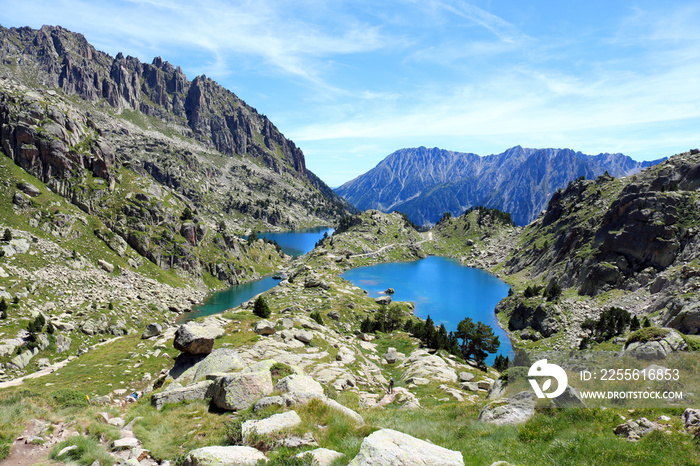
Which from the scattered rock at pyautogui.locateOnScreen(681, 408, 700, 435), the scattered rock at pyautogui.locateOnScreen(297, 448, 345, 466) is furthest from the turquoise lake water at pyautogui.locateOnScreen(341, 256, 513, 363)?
the scattered rock at pyautogui.locateOnScreen(297, 448, 345, 466)

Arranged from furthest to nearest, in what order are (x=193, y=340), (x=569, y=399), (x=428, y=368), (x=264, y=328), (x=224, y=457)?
(x=264, y=328) → (x=428, y=368) → (x=193, y=340) → (x=569, y=399) → (x=224, y=457)

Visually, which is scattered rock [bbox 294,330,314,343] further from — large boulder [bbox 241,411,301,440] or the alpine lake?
the alpine lake

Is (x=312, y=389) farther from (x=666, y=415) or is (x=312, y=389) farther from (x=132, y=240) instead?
(x=132, y=240)

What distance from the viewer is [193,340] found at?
3444 centimetres

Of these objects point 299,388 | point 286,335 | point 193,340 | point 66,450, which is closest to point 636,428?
point 299,388

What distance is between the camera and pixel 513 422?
16.4 metres

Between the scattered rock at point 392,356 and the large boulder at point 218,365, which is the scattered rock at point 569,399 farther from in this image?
the scattered rock at point 392,356

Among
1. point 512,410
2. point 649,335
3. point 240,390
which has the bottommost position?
point 240,390

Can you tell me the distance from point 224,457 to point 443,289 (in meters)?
140

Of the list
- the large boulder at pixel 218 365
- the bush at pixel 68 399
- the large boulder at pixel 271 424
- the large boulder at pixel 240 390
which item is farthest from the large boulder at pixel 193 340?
the large boulder at pixel 271 424

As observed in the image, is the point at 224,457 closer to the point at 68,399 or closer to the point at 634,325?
the point at 68,399

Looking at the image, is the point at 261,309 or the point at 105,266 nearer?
the point at 261,309

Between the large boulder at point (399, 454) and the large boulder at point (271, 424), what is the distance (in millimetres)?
4743

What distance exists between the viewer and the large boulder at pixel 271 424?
46.2 feet
